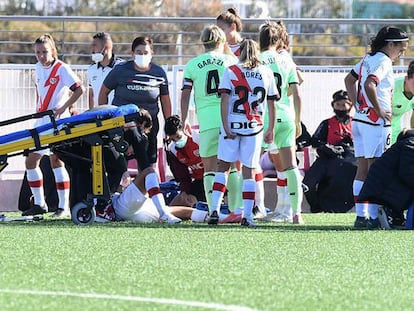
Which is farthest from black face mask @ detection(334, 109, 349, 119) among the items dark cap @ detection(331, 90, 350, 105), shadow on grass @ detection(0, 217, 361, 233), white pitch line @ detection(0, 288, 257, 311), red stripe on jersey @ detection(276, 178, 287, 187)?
white pitch line @ detection(0, 288, 257, 311)

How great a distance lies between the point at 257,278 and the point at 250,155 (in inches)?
162

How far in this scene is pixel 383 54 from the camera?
467 inches

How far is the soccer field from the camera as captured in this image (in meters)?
6.72

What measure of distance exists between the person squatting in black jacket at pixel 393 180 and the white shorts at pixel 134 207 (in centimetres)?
213

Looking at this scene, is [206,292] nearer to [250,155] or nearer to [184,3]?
[250,155]

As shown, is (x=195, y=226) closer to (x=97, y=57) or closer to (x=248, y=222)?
(x=248, y=222)

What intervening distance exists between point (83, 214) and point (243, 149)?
65.0 inches

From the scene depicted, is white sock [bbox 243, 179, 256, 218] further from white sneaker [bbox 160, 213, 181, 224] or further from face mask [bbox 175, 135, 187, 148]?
face mask [bbox 175, 135, 187, 148]

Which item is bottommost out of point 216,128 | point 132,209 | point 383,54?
point 132,209

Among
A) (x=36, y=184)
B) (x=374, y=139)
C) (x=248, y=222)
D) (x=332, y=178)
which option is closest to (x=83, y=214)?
(x=248, y=222)

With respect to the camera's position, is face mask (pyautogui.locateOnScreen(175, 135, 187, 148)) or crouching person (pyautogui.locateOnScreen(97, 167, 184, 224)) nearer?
crouching person (pyautogui.locateOnScreen(97, 167, 184, 224))

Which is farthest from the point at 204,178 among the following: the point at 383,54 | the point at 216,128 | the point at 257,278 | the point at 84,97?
the point at 257,278

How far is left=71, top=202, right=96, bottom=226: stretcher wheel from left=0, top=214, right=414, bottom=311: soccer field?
0.34 m

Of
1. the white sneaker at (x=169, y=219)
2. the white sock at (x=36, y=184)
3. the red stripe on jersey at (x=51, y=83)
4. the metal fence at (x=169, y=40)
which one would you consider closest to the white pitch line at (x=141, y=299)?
the white sneaker at (x=169, y=219)
